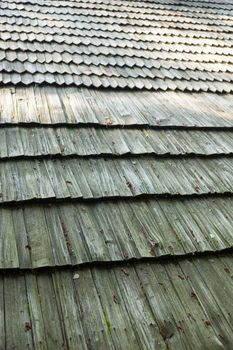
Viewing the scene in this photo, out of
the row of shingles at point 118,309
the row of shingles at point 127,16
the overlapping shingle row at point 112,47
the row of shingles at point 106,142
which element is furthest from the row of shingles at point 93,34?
the row of shingles at point 118,309

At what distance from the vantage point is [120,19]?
4.31 m

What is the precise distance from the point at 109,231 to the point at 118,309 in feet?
1.51

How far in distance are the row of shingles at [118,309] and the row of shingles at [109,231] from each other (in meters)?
0.09

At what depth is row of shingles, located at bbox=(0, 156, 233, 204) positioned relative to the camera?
214 cm

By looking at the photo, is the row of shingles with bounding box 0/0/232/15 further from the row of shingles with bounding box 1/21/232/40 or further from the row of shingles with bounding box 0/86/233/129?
the row of shingles with bounding box 0/86/233/129

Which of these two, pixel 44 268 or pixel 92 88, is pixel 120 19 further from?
pixel 44 268

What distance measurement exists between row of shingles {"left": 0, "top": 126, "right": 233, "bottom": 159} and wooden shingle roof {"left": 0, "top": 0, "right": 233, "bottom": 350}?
0.5 inches

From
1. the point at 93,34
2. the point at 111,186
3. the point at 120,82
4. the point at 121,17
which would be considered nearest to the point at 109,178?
the point at 111,186

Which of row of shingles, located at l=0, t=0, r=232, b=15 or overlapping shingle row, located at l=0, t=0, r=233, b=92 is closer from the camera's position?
overlapping shingle row, located at l=0, t=0, r=233, b=92

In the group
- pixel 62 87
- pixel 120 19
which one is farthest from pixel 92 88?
pixel 120 19

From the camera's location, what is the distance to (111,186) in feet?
7.48

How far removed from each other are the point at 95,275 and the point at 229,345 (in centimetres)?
68

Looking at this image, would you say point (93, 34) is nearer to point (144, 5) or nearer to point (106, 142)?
point (144, 5)

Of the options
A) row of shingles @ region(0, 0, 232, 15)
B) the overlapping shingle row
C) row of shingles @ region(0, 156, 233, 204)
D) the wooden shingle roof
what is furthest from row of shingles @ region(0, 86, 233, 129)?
row of shingles @ region(0, 0, 232, 15)
